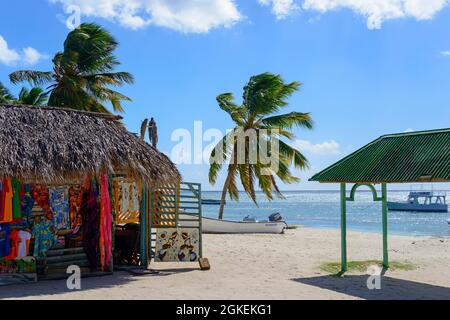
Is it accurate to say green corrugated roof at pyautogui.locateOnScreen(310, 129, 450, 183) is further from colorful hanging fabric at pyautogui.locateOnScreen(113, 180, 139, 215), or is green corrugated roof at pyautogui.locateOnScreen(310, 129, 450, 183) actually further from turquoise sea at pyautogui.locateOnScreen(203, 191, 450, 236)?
turquoise sea at pyautogui.locateOnScreen(203, 191, 450, 236)

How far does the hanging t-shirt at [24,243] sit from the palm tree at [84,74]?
487 inches

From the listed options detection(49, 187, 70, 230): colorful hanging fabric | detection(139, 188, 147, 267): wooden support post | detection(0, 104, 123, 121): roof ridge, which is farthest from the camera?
detection(139, 188, 147, 267): wooden support post

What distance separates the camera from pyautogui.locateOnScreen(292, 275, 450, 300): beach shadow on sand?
A: 903cm

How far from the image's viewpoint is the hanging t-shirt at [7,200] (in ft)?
32.3

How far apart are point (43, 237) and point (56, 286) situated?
117 cm

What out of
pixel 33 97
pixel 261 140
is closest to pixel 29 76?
pixel 33 97

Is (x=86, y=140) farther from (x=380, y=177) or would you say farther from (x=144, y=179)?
(x=380, y=177)

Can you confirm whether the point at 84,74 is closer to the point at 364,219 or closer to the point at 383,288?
the point at 383,288

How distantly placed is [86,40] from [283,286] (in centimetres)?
1619

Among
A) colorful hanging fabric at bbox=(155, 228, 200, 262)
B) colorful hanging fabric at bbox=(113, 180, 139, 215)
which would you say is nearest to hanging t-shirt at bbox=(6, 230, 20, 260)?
colorful hanging fabric at bbox=(155, 228, 200, 262)

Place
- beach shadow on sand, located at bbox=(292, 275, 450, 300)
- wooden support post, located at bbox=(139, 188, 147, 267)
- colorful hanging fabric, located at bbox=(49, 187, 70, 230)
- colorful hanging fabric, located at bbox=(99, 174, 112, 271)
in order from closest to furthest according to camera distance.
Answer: beach shadow on sand, located at bbox=(292, 275, 450, 300), colorful hanging fabric, located at bbox=(49, 187, 70, 230), colorful hanging fabric, located at bbox=(99, 174, 112, 271), wooden support post, located at bbox=(139, 188, 147, 267)

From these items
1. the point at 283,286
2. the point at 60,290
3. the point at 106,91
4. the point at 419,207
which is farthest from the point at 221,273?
the point at 419,207

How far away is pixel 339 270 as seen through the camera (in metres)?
12.1

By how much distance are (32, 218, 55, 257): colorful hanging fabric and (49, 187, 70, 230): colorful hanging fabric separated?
152mm
